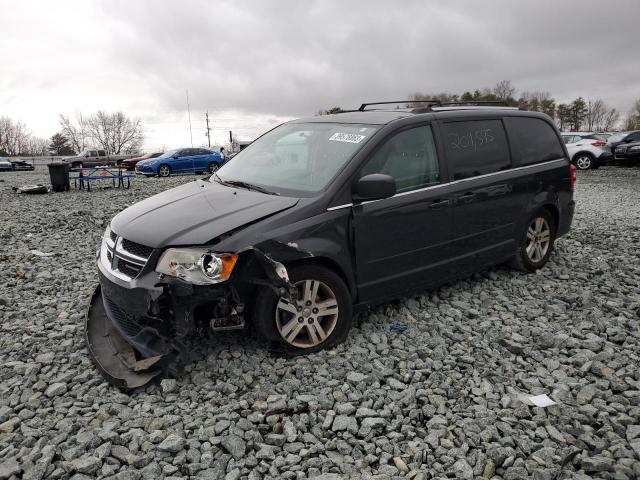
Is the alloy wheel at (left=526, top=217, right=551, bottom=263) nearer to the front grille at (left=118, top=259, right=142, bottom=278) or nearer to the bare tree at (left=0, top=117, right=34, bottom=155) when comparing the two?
the front grille at (left=118, top=259, right=142, bottom=278)

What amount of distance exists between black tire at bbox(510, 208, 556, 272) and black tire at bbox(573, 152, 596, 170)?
19007 mm

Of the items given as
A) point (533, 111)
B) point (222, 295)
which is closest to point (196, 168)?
point (533, 111)

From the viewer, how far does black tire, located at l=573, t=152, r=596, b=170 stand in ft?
73.7

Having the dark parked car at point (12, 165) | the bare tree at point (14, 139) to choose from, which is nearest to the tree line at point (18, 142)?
the bare tree at point (14, 139)

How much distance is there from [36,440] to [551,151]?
5593 millimetres

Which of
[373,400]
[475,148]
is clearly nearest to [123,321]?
[373,400]

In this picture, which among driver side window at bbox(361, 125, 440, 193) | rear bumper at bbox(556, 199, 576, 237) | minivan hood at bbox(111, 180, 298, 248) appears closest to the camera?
minivan hood at bbox(111, 180, 298, 248)

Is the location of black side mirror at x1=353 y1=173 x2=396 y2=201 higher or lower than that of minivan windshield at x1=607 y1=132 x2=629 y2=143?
lower

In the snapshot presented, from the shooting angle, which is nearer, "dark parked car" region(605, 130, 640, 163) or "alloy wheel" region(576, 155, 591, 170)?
"dark parked car" region(605, 130, 640, 163)

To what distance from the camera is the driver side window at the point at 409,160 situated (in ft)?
13.9

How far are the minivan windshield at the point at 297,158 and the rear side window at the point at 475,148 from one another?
2.96ft

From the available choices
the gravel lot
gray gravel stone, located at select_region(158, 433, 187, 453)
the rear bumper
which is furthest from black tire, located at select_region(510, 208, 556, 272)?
gray gravel stone, located at select_region(158, 433, 187, 453)

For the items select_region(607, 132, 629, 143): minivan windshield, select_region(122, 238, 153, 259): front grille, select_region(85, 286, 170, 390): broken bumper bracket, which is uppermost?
select_region(607, 132, 629, 143): minivan windshield

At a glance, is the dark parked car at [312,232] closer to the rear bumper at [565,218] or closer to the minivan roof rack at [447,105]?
the minivan roof rack at [447,105]
